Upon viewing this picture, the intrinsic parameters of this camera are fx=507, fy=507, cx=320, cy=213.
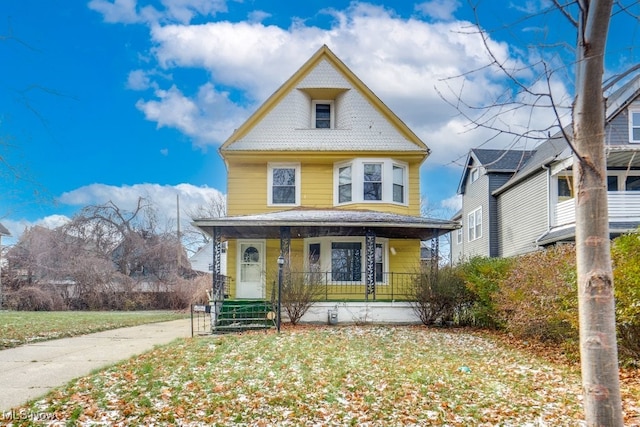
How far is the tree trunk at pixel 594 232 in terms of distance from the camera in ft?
8.63

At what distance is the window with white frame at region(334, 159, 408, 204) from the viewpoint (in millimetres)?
17172

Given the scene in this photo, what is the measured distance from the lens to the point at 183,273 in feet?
98.0

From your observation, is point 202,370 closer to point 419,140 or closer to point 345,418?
point 345,418

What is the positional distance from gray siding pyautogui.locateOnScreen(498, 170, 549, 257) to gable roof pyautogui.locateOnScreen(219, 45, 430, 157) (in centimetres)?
525

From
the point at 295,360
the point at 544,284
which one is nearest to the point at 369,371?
the point at 295,360

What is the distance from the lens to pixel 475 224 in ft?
84.0

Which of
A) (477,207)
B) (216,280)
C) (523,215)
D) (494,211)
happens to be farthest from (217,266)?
(477,207)

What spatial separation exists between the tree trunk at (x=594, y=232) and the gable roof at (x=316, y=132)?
14571mm

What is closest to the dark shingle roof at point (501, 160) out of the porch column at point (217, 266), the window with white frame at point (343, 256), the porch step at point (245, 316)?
the window with white frame at point (343, 256)

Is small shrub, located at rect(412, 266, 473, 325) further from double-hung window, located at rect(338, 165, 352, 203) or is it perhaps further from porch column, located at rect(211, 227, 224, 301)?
porch column, located at rect(211, 227, 224, 301)

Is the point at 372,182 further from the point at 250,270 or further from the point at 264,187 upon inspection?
the point at 250,270

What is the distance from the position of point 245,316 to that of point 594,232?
40.4ft

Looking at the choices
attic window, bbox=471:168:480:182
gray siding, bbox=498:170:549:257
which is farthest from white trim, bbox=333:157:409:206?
attic window, bbox=471:168:480:182

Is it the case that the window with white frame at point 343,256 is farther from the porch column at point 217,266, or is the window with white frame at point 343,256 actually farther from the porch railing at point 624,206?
the porch railing at point 624,206
